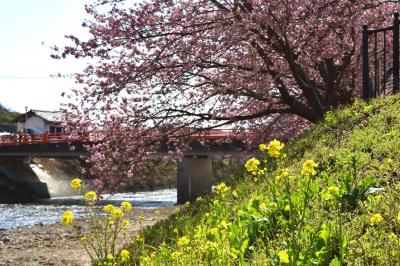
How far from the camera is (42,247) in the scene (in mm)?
18969

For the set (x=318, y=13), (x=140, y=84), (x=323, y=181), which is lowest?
(x=323, y=181)

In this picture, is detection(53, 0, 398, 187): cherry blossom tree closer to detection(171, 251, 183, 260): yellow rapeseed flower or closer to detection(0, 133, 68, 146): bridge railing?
detection(171, 251, 183, 260): yellow rapeseed flower

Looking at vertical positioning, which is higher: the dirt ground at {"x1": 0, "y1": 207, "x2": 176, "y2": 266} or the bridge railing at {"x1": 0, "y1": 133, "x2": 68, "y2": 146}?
the bridge railing at {"x1": 0, "y1": 133, "x2": 68, "y2": 146}

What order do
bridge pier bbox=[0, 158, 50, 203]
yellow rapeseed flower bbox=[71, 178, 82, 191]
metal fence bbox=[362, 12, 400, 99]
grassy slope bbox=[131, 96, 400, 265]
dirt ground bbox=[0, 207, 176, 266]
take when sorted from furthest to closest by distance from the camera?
bridge pier bbox=[0, 158, 50, 203] → dirt ground bbox=[0, 207, 176, 266] → metal fence bbox=[362, 12, 400, 99] → yellow rapeseed flower bbox=[71, 178, 82, 191] → grassy slope bbox=[131, 96, 400, 265]

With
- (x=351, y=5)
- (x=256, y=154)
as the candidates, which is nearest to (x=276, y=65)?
(x=351, y=5)

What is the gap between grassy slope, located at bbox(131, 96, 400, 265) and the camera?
13.8 feet

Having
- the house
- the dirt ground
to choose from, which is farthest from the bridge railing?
the house

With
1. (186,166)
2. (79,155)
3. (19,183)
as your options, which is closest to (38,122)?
(19,183)

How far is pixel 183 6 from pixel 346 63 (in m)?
4.40

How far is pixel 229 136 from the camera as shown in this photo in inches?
638

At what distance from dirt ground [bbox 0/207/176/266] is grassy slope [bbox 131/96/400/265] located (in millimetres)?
7017

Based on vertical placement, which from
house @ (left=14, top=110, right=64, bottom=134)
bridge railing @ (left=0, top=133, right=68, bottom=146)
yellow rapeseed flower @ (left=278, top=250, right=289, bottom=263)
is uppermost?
house @ (left=14, top=110, right=64, bottom=134)

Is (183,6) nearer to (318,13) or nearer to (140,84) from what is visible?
(140,84)

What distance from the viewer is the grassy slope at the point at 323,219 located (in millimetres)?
4215
